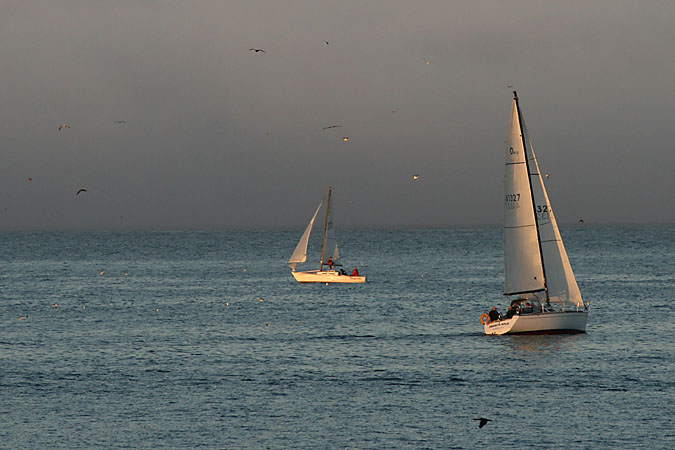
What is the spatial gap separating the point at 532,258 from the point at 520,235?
67.4 inches

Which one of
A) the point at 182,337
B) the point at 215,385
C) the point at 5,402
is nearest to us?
the point at 5,402

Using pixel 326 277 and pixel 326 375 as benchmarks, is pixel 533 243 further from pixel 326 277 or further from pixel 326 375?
pixel 326 277

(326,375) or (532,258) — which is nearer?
Answer: (326,375)

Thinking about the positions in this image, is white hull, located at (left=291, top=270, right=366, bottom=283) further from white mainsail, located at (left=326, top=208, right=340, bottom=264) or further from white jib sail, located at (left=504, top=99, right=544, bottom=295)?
white jib sail, located at (left=504, top=99, right=544, bottom=295)

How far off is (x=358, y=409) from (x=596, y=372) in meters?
15.5

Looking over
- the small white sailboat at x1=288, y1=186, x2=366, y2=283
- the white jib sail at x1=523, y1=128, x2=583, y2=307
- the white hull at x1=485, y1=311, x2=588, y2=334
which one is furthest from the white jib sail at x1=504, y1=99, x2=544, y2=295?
the small white sailboat at x1=288, y1=186, x2=366, y2=283

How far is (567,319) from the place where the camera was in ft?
201

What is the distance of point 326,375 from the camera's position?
50.1 metres

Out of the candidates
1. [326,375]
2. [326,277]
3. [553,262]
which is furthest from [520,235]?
[326,277]

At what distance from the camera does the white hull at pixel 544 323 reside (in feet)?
197

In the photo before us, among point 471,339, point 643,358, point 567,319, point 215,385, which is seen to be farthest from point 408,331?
point 215,385

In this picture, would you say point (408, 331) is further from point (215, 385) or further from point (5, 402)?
point (5, 402)

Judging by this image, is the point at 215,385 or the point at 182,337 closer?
the point at 215,385

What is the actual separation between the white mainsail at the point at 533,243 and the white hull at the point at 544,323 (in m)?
1.22
